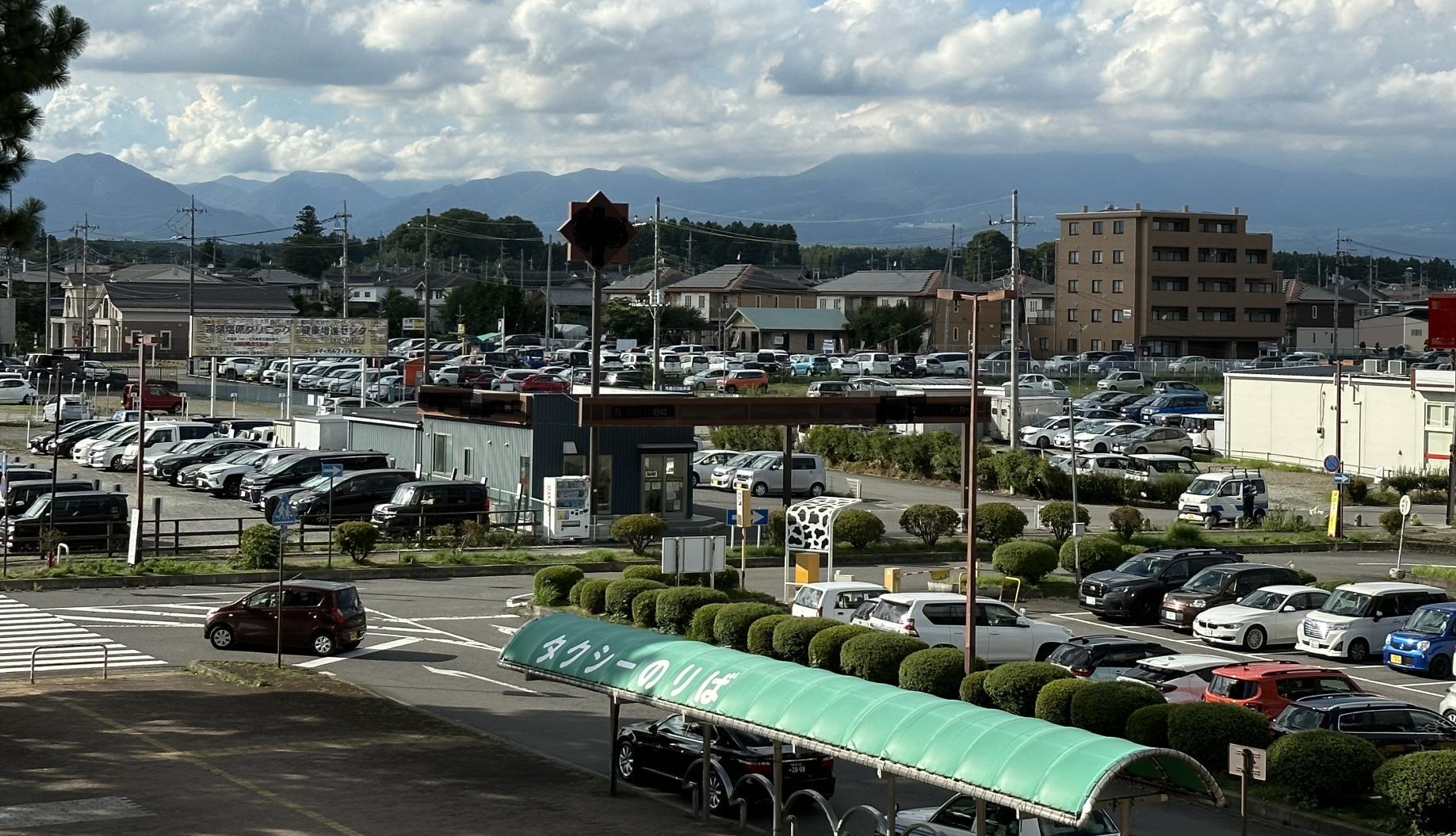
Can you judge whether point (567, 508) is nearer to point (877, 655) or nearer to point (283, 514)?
point (283, 514)

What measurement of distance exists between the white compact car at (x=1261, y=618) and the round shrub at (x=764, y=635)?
365 inches

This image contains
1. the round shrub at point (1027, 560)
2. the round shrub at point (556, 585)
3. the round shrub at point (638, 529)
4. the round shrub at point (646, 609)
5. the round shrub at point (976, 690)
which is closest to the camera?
the round shrub at point (976, 690)

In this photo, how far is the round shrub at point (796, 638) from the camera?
26281mm

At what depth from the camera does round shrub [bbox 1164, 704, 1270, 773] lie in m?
20.1

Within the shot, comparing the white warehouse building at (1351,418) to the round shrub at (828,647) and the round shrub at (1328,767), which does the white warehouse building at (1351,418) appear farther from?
the round shrub at (1328,767)

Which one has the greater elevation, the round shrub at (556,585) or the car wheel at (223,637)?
the round shrub at (556,585)

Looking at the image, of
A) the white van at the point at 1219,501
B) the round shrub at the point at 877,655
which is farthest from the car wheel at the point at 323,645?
the white van at the point at 1219,501

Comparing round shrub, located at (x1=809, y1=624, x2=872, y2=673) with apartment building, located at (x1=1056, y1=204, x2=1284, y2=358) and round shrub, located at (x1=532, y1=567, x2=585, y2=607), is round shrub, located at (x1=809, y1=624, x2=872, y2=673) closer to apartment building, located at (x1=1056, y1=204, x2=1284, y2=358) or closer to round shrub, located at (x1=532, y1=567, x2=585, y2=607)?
round shrub, located at (x1=532, y1=567, x2=585, y2=607)

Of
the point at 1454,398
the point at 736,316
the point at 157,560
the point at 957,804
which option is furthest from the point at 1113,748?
the point at 736,316

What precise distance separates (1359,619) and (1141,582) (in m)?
4.95

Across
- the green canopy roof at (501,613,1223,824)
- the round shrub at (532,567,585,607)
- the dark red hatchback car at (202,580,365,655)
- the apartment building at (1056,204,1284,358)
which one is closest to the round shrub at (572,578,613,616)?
the round shrub at (532,567,585,607)

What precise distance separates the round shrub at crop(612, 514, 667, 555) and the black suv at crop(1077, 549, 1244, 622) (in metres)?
10.6

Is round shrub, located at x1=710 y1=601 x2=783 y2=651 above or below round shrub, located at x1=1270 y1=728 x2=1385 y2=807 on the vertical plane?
above

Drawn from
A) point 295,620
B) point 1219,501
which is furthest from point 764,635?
point 1219,501
